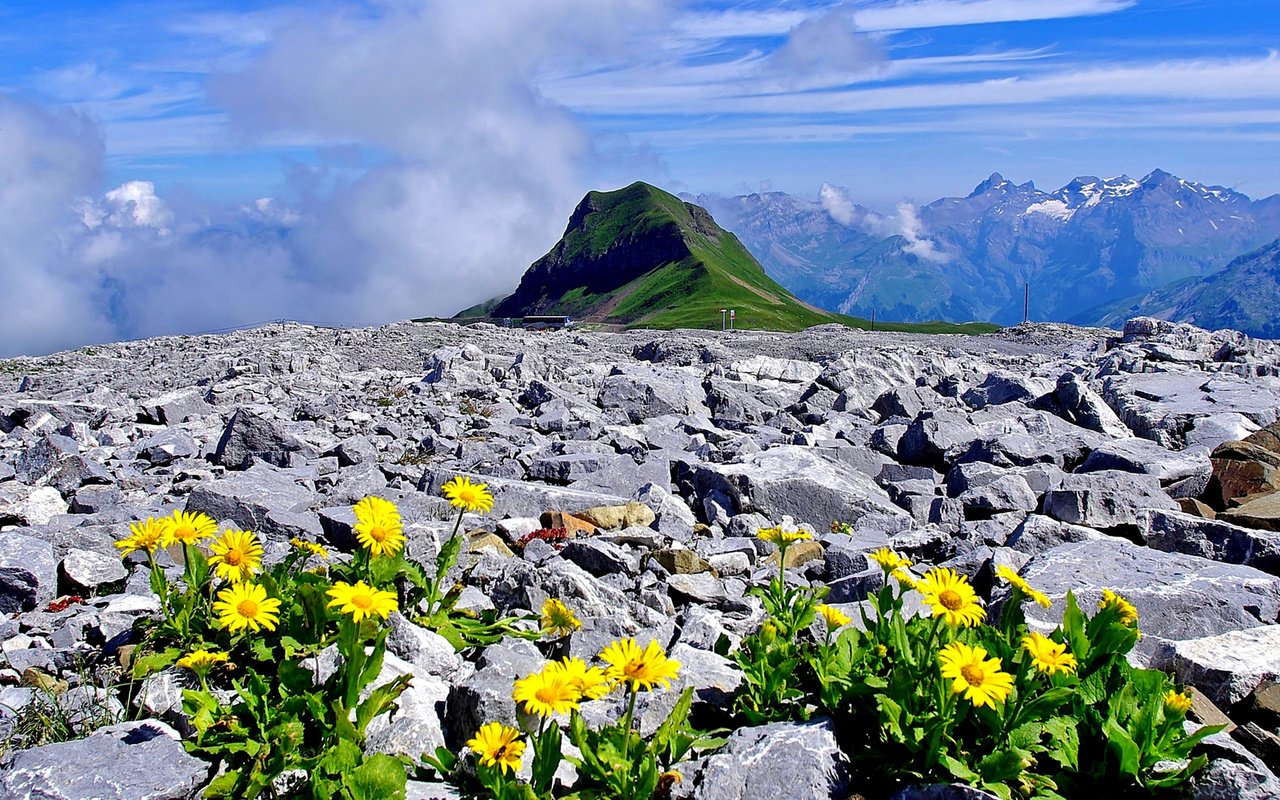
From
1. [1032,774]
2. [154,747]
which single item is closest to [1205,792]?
[1032,774]

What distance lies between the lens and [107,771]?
14.6ft

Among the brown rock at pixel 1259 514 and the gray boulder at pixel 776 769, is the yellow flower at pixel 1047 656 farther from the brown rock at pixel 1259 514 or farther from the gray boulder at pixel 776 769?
the brown rock at pixel 1259 514

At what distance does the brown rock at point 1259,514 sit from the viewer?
10.5 m

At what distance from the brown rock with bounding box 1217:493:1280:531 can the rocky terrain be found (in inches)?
2.1

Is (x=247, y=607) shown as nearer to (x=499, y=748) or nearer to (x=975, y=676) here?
(x=499, y=748)

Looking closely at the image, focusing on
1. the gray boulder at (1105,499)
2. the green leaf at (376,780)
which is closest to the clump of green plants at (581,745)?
the green leaf at (376,780)

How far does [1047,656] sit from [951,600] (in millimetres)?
562

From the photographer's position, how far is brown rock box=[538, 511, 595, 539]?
10414 mm

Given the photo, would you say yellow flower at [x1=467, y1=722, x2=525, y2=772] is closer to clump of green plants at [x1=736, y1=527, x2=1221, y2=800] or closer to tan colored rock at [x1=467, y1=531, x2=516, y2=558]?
clump of green plants at [x1=736, y1=527, x2=1221, y2=800]

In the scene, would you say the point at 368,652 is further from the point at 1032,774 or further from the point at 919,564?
the point at 919,564

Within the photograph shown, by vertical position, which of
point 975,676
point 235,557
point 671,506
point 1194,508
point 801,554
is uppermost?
point 235,557

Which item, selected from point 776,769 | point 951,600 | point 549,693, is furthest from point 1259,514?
point 549,693

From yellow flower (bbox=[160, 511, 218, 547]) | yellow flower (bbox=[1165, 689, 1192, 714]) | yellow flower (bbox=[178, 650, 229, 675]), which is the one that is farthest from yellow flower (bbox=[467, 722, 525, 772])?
yellow flower (bbox=[1165, 689, 1192, 714])

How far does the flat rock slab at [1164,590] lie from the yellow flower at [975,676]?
322 centimetres
